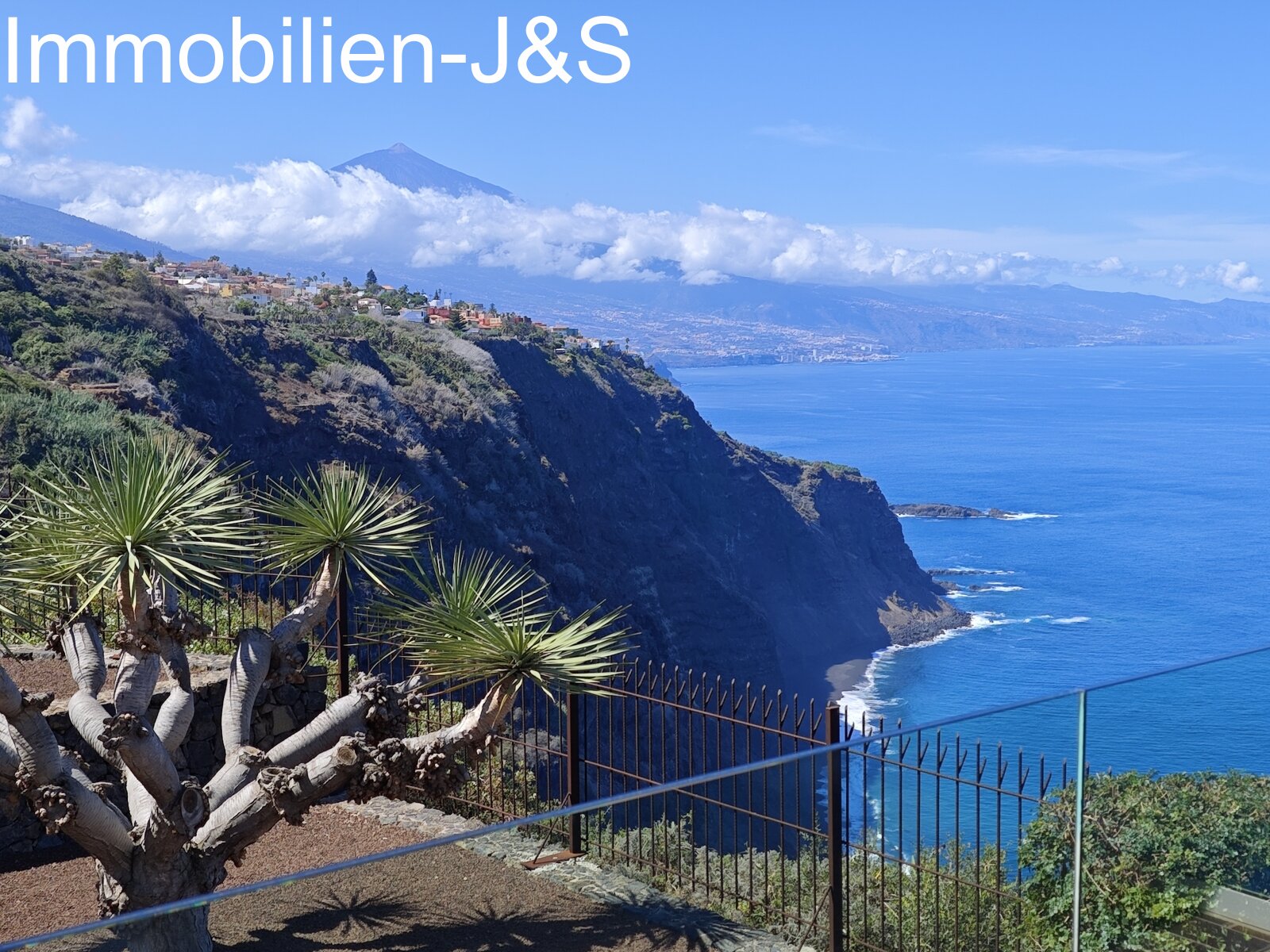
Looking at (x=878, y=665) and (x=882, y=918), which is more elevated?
(x=882, y=918)

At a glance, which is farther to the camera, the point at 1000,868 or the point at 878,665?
the point at 878,665

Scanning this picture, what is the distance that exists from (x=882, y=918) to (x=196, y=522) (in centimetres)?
396

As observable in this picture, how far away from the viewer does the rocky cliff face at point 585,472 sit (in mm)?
36250

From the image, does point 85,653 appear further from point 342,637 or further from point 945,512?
point 945,512

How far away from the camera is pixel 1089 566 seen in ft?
287

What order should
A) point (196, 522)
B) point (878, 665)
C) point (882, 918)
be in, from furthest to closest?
1. point (878, 665)
2. point (196, 522)
3. point (882, 918)

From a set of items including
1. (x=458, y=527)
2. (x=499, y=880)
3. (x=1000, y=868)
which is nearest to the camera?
(x=499, y=880)

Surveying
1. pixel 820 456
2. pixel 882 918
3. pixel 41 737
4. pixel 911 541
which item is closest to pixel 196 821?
pixel 41 737

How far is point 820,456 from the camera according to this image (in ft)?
428

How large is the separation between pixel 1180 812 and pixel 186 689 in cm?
475

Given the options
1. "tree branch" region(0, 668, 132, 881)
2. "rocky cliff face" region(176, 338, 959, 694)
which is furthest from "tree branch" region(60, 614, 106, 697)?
"rocky cliff face" region(176, 338, 959, 694)

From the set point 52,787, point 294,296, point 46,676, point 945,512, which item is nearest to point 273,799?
point 52,787

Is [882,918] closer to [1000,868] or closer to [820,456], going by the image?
[1000,868]

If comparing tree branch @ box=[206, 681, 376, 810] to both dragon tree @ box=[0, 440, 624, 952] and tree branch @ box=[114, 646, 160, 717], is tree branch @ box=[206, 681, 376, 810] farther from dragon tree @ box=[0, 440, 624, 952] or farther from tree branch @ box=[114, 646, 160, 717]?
tree branch @ box=[114, 646, 160, 717]
